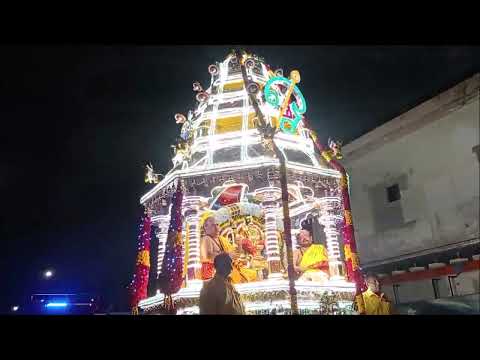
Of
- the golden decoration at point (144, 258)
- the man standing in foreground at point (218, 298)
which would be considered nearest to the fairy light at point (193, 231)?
the golden decoration at point (144, 258)

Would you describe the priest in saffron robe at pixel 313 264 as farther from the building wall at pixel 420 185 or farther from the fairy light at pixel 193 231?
the building wall at pixel 420 185

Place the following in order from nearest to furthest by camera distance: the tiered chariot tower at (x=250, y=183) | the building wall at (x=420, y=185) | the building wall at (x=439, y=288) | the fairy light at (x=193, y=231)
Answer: the tiered chariot tower at (x=250, y=183)
the fairy light at (x=193, y=231)
the building wall at (x=439, y=288)
the building wall at (x=420, y=185)

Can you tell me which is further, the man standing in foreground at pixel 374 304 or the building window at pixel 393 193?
the building window at pixel 393 193

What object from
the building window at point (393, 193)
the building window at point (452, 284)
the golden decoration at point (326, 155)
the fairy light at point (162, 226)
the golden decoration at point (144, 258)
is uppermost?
the golden decoration at point (326, 155)

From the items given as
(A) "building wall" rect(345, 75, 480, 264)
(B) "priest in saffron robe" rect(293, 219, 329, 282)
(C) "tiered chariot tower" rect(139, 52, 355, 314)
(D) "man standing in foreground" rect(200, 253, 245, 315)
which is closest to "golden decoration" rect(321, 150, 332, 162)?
(C) "tiered chariot tower" rect(139, 52, 355, 314)

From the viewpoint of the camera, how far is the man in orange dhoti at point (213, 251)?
28.3ft

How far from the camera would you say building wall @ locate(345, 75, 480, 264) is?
9898 mm

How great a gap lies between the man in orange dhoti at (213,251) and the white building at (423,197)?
176 inches

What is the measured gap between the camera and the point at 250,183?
8.59 m

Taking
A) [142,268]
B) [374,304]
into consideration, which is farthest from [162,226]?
[374,304]

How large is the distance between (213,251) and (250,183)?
1.70m

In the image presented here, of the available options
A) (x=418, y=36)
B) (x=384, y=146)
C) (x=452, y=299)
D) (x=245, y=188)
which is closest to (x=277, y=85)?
(x=245, y=188)

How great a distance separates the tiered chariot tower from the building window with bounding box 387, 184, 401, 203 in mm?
2456
